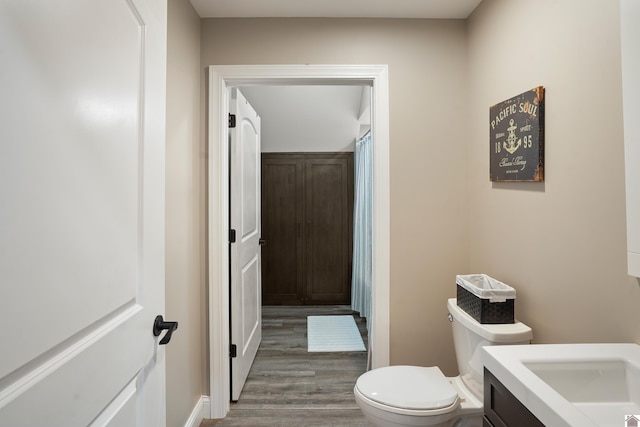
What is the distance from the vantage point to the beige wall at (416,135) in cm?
227

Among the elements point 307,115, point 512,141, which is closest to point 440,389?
point 512,141

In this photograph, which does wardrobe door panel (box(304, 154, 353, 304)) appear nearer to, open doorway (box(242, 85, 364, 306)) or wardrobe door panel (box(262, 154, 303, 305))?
open doorway (box(242, 85, 364, 306))

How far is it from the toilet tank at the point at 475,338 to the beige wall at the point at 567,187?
0.11 metres

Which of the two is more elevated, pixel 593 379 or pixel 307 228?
pixel 307 228

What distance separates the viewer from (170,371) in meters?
1.79

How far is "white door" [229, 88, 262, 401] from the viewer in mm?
2373

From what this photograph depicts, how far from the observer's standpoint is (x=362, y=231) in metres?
3.90

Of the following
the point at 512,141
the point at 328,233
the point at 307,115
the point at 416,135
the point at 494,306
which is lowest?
the point at 494,306

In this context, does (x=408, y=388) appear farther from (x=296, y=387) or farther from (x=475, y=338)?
(x=296, y=387)

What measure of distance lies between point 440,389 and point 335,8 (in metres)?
2.10

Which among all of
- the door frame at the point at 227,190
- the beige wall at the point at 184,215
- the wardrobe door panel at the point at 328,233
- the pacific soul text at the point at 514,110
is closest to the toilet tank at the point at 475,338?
the door frame at the point at 227,190

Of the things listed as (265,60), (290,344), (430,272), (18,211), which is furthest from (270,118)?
(18,211)

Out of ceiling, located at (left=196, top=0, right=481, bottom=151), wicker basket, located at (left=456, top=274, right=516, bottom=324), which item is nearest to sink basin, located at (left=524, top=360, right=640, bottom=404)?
wicker basket, located at (left=456, top=274, right=516, bottom=324)

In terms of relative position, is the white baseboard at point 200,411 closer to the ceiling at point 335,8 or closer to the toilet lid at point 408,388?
the toilet lid at point 408,388
